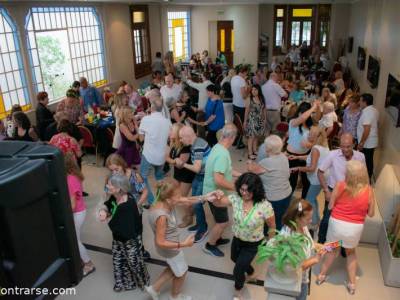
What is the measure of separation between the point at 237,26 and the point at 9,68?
1036 cm

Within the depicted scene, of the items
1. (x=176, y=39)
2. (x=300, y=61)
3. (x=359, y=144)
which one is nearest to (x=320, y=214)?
(x=359, y=144)

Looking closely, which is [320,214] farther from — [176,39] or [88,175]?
[176,39]

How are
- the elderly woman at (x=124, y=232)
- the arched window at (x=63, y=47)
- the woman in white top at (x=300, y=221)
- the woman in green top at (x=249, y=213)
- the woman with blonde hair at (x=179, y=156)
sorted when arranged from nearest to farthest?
the woman in white top at (x=300, y=221)
the woman in green top at (x=249, y=213)
the elderly woman at (x=124, y=232)
the woman with blonde hair at (x=179, y=156)
the arched window at (x=63, y=47)

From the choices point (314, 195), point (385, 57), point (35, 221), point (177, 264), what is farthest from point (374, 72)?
point (35, 221)

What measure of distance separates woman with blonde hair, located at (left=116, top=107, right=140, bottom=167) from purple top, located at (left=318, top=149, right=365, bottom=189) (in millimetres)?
2583

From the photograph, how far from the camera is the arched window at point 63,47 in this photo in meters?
8.07

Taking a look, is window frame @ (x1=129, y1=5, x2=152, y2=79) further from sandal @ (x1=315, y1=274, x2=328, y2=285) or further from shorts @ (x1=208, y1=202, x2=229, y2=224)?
sandal @ (x1=315, y1=274, x2=328, y2=285)

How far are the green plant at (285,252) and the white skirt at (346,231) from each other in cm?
104

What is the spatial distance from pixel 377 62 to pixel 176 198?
17.4ft

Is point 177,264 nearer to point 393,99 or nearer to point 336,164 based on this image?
point 336,164

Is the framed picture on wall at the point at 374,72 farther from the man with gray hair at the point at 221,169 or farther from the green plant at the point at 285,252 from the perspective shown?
the green plant at the point at 285,252

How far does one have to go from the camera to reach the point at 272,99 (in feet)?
22.8

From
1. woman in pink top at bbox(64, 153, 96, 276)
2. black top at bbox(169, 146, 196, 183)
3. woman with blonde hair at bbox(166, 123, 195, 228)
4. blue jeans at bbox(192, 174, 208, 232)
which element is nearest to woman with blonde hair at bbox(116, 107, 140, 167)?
woman with blonde hair at bbox(166, 123, 195, 228)

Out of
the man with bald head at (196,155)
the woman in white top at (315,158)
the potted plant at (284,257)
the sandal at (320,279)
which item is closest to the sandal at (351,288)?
the sandal at (320,279)
